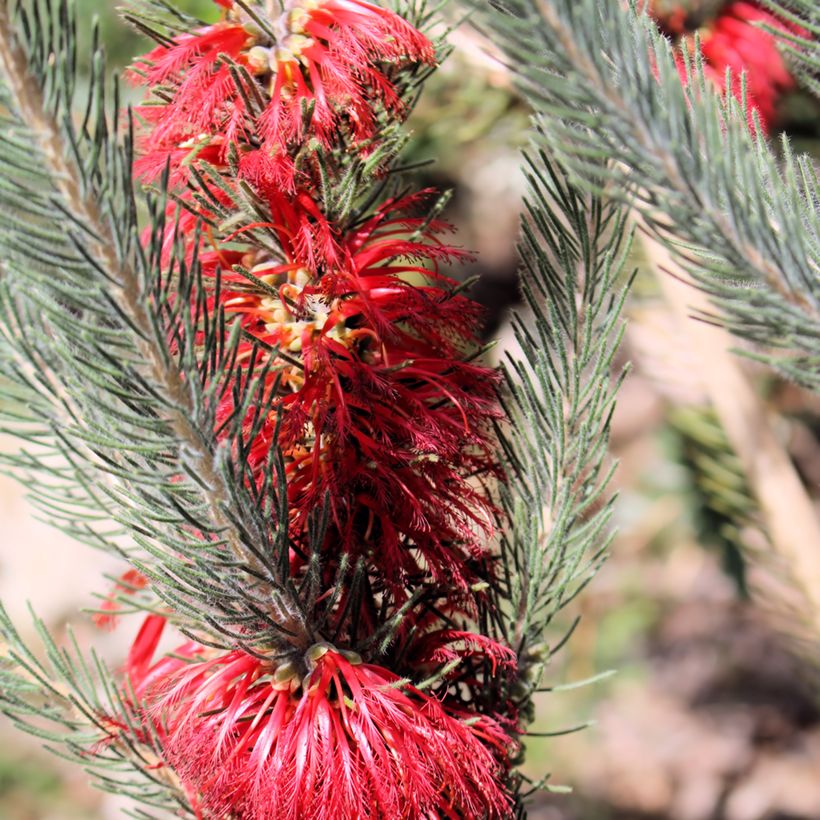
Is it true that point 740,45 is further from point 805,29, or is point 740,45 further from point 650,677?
point 650,677

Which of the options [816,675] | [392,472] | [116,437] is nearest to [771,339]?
[392,472]

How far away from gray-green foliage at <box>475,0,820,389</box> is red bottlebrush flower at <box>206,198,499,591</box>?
0.45 ft

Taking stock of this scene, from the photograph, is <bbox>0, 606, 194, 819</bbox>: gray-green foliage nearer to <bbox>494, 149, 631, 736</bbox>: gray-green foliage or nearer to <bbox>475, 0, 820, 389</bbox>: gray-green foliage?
<bbox>494, 149, 631, 736</bbox>: gray-green foliage

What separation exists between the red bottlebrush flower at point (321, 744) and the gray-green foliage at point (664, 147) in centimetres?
24

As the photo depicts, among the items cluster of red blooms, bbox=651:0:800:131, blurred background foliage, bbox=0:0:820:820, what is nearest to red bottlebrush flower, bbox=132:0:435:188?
cluster of red blooms, bbox=651:0:800:131

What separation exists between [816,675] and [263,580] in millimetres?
1032

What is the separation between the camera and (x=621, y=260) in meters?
0.49

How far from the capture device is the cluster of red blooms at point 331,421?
0.45 m

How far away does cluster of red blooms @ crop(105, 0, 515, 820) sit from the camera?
1.46 feet

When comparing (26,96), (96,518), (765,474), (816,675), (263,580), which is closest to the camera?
(26,96)

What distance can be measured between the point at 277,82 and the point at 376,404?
17 centimetres

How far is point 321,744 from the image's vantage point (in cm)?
44

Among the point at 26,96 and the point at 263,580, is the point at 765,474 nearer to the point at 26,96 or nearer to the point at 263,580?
the point at 263,580

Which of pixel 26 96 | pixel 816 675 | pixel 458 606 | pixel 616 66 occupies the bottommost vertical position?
pixel 816 675
